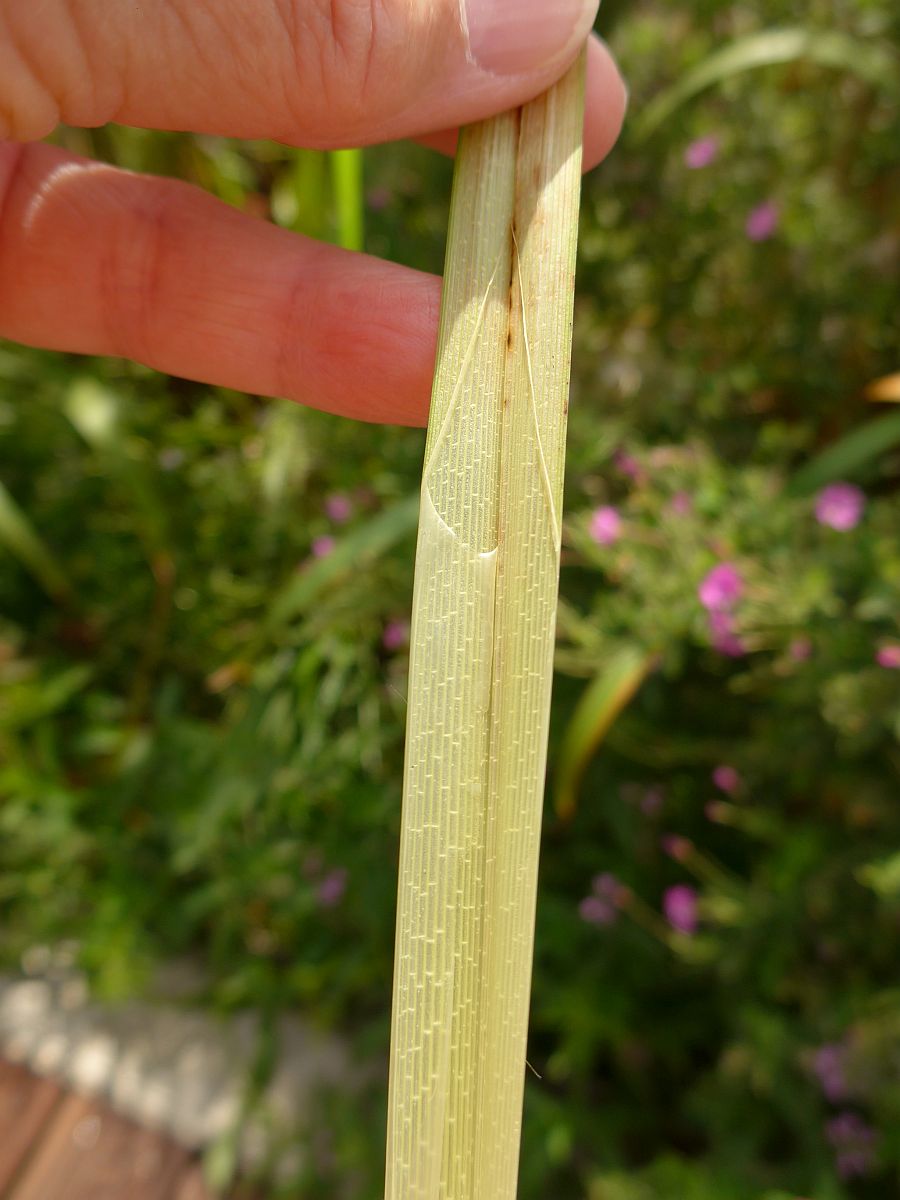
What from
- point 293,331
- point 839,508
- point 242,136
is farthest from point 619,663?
point 242,136

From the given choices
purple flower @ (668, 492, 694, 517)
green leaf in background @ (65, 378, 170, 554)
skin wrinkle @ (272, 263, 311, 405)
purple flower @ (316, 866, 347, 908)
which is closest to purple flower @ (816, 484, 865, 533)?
purple flower @ (668, 492, 694, 517)

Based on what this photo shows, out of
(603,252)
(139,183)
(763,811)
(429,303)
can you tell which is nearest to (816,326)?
(603,252)

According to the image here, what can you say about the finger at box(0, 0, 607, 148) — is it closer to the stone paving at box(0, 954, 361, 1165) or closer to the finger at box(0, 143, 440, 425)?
the finger at box(0, 143, 440, 425)

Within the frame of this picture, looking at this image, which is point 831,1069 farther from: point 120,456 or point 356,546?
point 120,456

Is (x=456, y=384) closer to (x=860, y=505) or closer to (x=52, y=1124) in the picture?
(x=860, y=505)

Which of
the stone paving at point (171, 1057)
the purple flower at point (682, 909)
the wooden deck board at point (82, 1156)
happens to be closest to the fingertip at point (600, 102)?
the purple flower at point (682, 909)

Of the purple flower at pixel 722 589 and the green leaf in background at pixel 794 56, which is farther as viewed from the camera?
the green leaf in background at pixel 794 56

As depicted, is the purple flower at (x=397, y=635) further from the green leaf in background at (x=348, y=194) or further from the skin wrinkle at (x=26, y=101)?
the skin wrinkle at (x=26, y=101)
